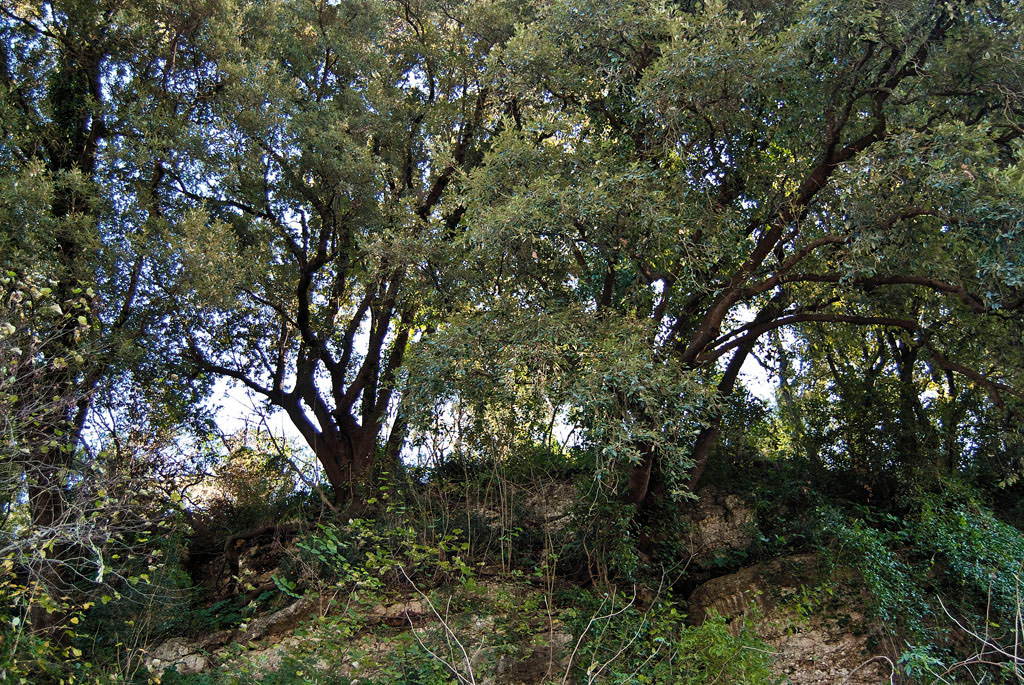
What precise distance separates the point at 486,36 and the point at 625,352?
17.0ft

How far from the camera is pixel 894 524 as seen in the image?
9773 millimetres

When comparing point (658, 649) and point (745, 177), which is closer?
point (658, 649)

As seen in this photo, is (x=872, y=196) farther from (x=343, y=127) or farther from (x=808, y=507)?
(x=343, y=127)

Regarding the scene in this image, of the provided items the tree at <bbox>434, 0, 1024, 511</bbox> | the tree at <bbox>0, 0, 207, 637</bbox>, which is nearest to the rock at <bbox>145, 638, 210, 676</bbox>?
the tree at <bbox>0, 0, 207, 637</bbox>

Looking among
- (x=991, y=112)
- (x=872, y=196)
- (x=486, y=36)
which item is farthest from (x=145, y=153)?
(x=991, y=112)

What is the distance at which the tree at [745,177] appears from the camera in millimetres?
7047

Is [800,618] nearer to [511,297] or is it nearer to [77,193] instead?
[511,297]

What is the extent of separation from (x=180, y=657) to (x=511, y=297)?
5084 millimetres

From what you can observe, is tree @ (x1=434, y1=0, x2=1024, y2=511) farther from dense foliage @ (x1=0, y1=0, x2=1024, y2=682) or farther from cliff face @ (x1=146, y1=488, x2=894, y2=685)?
cliff face @ (x1=146, y1=488, x2=894, y2=685)

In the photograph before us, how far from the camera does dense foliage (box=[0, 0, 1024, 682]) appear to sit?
6.99 meters

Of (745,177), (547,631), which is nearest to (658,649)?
(547,631)

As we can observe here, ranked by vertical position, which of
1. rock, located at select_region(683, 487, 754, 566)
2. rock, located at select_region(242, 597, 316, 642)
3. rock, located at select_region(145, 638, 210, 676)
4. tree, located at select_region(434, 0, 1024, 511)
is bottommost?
rock, located at select_region(145, 638, 210, 676)

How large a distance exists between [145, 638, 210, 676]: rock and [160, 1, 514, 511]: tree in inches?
102

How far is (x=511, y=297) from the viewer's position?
8039 mm
